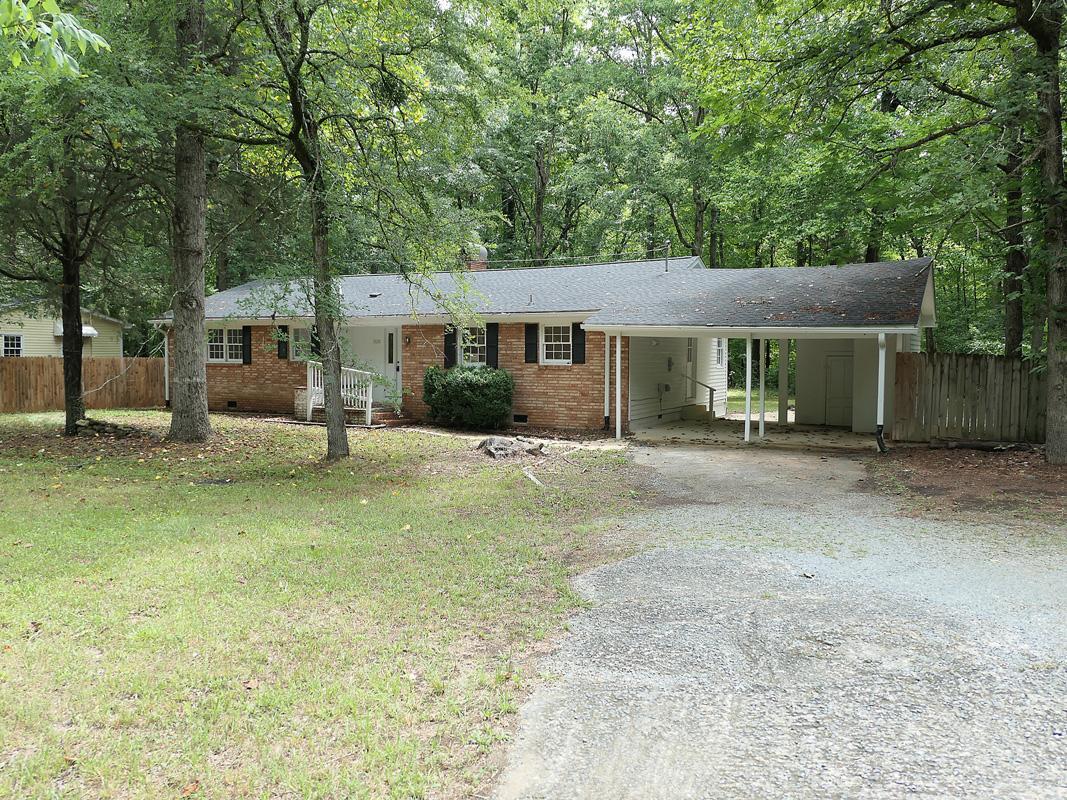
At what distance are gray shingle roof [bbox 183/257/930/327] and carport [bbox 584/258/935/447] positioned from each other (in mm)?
35

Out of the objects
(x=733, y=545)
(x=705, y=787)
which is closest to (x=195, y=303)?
(x=733, y=545)

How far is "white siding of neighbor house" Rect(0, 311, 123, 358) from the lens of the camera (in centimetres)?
2672

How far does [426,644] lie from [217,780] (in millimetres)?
1588

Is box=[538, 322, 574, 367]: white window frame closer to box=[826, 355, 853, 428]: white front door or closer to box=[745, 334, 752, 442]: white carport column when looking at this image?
box=[745, 334, 752, 442]: white carport column

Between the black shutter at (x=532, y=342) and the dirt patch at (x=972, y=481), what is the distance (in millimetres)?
7746

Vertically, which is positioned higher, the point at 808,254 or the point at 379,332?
the point at 808,254

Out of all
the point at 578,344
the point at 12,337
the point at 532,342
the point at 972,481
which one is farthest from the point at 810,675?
the point at 12,337

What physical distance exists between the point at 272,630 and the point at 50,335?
30152 mm

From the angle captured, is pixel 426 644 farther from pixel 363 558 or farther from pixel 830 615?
pixel 830 615

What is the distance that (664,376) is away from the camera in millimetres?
18234

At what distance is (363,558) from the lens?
644 cm

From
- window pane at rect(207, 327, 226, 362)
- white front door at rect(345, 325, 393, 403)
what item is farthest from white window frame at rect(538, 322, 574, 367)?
window pane at rect(207, 327, 226, 362)

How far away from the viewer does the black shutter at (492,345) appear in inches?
680

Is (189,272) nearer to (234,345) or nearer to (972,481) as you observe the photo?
(234,345)
